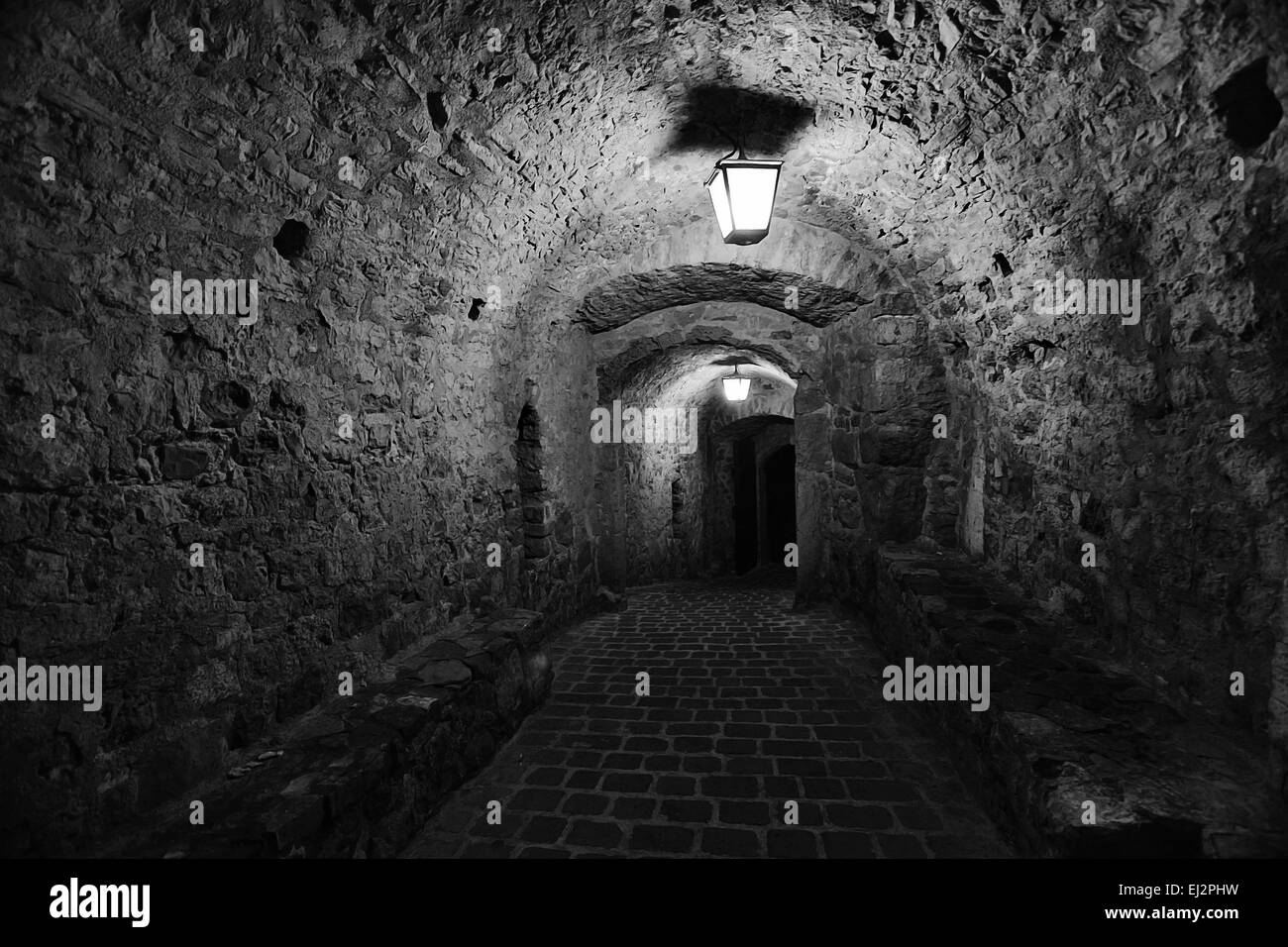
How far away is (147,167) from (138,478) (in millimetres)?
1026

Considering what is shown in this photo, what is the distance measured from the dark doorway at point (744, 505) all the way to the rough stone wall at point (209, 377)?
11.3m

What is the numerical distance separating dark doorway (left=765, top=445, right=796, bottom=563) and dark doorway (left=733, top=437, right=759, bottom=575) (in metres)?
0.35

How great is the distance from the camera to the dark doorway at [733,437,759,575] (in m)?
14.8

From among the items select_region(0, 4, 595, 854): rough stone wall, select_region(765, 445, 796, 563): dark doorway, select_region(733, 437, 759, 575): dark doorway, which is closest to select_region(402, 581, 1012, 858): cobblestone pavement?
select_region(0, 4, 595, 854): rough stone wall

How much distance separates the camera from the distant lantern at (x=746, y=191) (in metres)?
3.87

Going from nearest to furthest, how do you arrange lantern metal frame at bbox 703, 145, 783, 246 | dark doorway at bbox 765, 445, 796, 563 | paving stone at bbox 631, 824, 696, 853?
1. paving stone at bbox 631, 824, 696, 853
2. lantern metal frame at bbox 703, 145, 783, 246
3. dark doorway at bbox 765, 445, 796, 563

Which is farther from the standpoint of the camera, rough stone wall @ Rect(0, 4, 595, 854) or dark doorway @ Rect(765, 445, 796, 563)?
dark doorway @ Rect(765, 445, 796, 563)

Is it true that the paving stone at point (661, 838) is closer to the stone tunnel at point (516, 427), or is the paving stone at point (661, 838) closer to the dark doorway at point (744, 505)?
the stone tunnel at point (516, 427)

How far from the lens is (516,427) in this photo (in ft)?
17.7

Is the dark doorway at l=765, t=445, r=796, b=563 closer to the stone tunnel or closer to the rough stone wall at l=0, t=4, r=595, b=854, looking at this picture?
the stone tunnel

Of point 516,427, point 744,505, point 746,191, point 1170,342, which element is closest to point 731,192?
point 746,191

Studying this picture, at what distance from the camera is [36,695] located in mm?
1850
